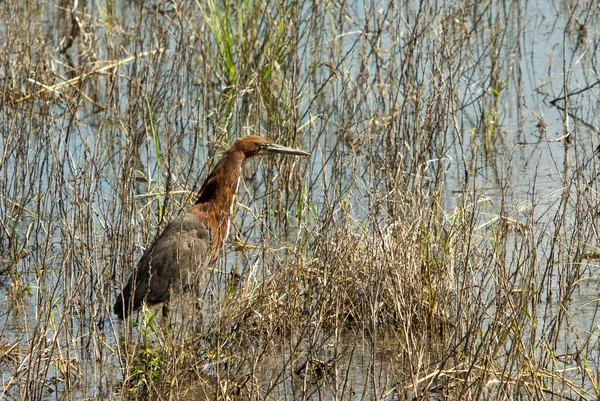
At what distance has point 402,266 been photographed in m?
5.34

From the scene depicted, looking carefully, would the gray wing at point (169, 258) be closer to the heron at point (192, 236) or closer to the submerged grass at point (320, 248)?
the heron at point (192, 236)

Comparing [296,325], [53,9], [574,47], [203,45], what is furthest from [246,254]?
[53,9]

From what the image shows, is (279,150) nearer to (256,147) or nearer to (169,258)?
(256,147)

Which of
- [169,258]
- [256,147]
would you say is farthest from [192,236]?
[256,147]

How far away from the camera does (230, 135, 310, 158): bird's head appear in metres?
6.54

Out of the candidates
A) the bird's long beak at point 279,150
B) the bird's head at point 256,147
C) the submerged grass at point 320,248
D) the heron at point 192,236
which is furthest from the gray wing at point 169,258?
the bird's long beak at point 279,150

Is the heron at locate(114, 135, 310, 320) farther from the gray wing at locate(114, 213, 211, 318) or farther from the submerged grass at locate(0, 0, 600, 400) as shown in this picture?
the submerged grass at locate(0, 0, 600, 400)

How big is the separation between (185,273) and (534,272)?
2.25 metres

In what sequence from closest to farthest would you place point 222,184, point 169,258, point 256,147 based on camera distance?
1. point 169,258
2. point 222,184
3. point 256,147

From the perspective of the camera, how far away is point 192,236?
6098mm

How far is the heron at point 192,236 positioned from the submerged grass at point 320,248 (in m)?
0.17

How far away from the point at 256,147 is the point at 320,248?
127 cm

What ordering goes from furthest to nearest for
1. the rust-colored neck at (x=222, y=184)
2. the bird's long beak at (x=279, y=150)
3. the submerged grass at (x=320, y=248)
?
the bird's long beak at (x=279, y=150), the rust-colored neck at (x=222, y=184), the submerged grass at (x=320, y=248)

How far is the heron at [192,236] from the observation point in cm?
589
